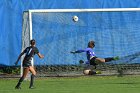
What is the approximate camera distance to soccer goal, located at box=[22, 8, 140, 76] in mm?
25500

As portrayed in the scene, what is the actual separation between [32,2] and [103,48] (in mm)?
4173

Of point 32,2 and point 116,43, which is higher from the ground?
point 32,2

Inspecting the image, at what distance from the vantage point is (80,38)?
25.9 metres

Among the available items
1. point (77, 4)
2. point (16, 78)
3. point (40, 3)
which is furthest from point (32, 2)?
point (16, 78)

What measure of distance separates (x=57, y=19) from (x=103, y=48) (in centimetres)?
262

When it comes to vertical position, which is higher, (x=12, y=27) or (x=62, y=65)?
(x=12, y=27)

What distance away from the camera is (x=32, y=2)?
2647 centimetres

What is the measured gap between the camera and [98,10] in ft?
82.7

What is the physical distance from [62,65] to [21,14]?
3.26 meters

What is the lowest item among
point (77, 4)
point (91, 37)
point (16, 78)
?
point (16, 78)

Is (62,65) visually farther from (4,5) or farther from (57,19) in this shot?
(4,5)

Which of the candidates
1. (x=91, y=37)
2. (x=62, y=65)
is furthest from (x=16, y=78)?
(x=91, y=37)

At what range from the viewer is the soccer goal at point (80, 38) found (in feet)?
83.7

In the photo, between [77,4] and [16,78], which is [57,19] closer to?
[77,4]
